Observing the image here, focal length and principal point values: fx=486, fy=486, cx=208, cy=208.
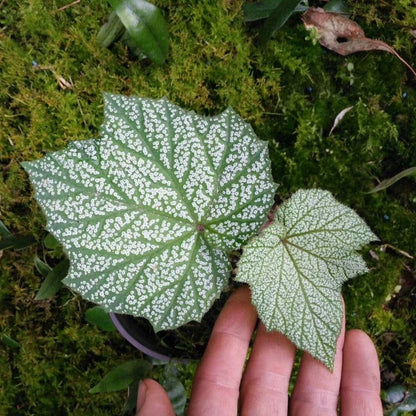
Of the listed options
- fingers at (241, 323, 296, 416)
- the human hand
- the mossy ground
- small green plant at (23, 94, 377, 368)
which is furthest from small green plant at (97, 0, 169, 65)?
fingers at (241, 323, 296, 416)

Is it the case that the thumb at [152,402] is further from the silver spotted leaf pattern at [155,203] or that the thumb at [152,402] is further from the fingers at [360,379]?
the fingers at [360,379]

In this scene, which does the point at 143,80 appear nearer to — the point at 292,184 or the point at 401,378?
the point at 292,184

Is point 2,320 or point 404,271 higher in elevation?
point 2,320

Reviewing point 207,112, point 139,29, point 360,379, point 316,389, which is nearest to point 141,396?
point 316,389

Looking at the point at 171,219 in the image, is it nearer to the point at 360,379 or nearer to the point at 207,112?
the point at 207,112

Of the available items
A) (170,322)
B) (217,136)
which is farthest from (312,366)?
(217,136)

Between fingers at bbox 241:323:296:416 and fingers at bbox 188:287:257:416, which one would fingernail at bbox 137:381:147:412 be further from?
fingers at bbox 241:323:296:416
